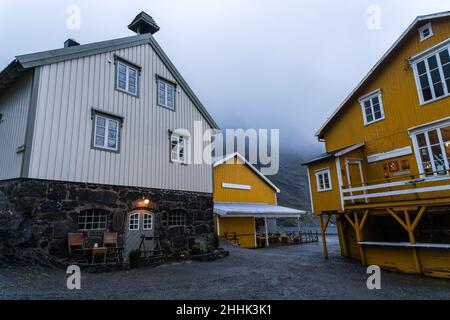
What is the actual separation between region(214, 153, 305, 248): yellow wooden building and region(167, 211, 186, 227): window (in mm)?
5359

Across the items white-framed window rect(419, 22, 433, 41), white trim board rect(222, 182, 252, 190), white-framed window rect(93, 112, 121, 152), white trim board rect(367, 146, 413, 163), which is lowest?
white trim board rect(367, 146, 413, 163)

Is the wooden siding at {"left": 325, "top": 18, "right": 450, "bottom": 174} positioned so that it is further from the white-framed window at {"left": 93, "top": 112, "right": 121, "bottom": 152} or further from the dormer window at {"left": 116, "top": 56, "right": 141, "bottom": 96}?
Answer: the white-framed window at {"left": 93, "top": 112, "right": 121, "bottom": 152}

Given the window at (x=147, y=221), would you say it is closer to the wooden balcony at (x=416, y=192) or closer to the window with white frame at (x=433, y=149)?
the wooden balcony at (x=416, y=192)

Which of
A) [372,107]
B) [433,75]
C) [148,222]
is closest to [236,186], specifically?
[148,222]

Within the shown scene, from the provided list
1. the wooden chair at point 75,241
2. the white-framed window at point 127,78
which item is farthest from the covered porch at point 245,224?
the wooden chair at point 75,241

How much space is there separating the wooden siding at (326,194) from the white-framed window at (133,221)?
8.49 meters

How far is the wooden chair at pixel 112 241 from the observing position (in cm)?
962

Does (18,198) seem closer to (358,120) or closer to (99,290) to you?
(99,290)

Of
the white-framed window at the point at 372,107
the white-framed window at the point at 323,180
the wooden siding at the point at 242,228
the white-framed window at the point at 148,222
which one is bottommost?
the wooden siding at the point at 242,228

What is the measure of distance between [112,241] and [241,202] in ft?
47.1

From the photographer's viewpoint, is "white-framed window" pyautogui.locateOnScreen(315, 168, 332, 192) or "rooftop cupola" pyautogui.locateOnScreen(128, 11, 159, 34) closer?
"white-framed window" pyautogui.locateOnScreen(315, 168, 332, 192)

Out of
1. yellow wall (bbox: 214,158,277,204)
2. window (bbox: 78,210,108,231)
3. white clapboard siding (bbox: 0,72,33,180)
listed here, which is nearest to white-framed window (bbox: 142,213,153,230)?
window (bbox: 78,210,108,231)

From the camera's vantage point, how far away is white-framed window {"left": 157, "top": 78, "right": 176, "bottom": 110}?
519 inches
